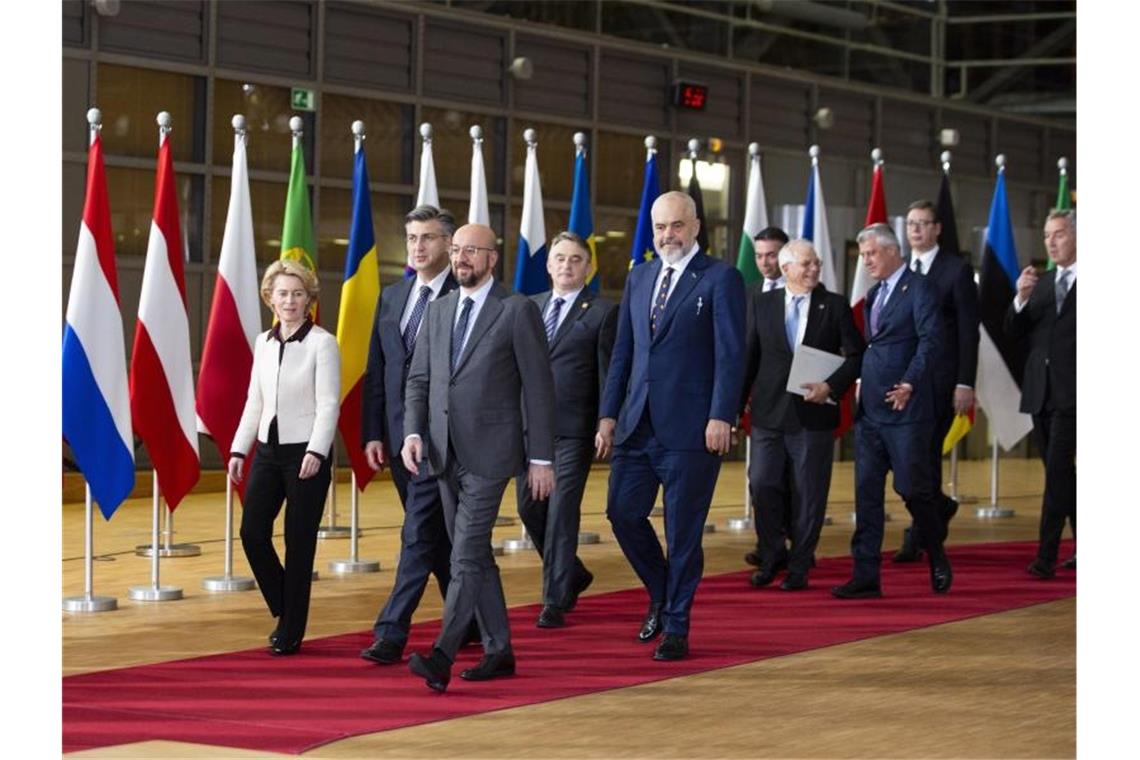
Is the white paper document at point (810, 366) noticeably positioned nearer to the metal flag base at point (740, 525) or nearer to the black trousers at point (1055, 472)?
the black trousers at point (1055, 472)

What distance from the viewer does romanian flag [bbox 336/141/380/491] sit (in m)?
9.95

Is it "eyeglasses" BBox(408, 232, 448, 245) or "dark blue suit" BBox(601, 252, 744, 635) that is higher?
"eyeglasses" BBox(408, 232, 448, 245)

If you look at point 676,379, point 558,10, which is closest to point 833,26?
point 558,10

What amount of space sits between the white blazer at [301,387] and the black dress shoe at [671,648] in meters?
A: 1.42

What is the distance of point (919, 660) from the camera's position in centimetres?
745

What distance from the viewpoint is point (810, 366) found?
931 cm

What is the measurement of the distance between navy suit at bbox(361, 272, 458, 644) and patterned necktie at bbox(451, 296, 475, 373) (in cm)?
45

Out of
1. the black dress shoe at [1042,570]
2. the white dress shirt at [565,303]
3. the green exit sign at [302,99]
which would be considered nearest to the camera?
the white dress shirt at [565,303]

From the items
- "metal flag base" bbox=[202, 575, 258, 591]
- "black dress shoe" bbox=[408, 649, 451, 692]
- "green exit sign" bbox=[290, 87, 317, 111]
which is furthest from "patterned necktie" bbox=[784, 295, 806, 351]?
"green exit sign" bbox=[290, 87, 317, 111]

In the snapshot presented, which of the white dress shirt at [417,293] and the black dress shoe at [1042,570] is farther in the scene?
the black dress shoe at [1042,570]

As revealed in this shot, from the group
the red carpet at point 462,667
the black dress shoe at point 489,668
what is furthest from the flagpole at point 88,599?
the black dress shoe at point 489,668

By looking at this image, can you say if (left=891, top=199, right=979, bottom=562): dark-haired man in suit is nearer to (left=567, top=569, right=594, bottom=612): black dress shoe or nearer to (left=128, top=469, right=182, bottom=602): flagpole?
(left=567, top=569, right=594, bottom=612): black dress shoe

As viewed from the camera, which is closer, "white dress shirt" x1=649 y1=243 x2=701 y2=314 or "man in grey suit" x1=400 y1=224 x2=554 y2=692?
"man in grey suit" x1=400 y1=224 x2=554 y2=692

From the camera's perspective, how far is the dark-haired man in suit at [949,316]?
9.55 meters
